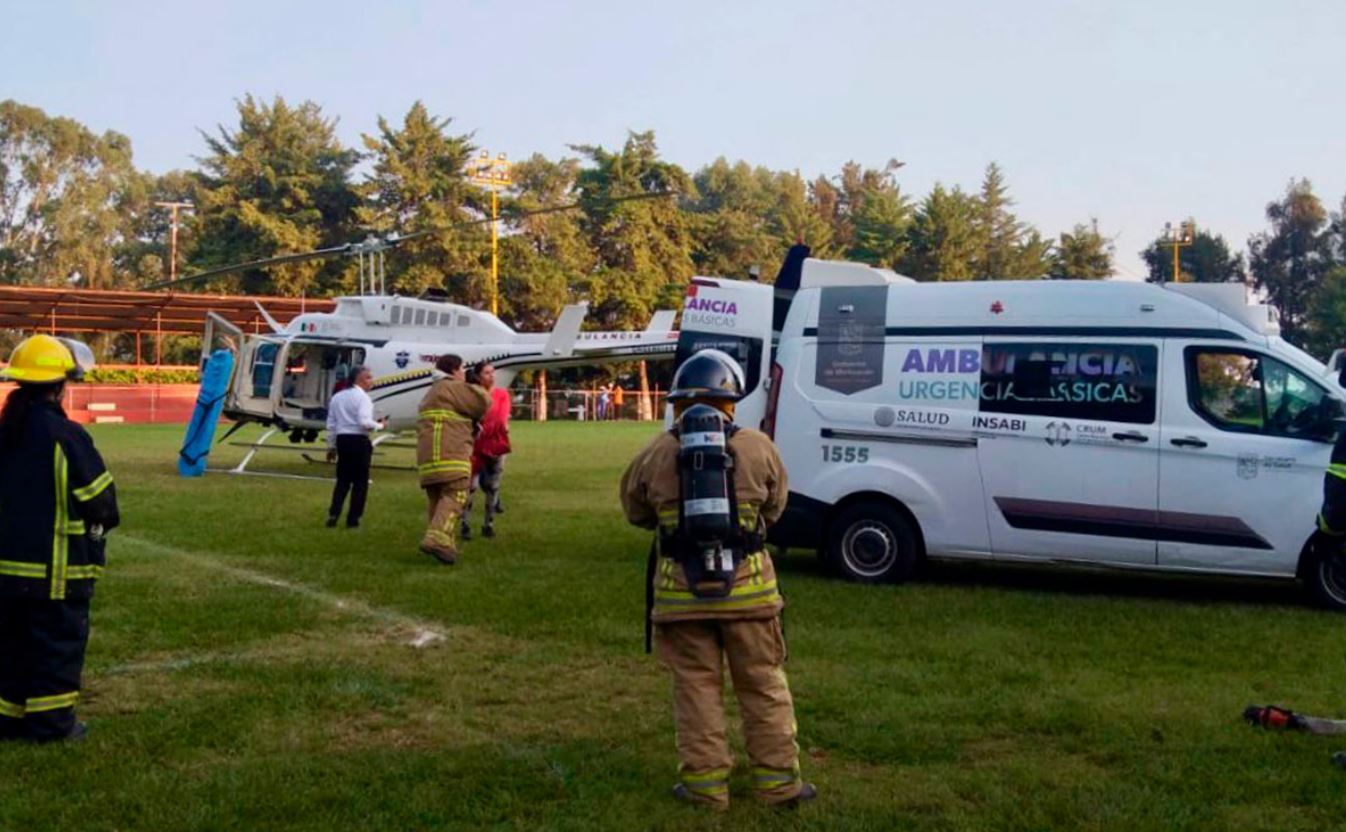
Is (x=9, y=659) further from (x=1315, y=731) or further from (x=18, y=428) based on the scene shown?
(x=1315, y=731)

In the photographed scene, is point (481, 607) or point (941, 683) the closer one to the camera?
point (941, 683)

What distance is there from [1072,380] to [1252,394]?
1274 mm

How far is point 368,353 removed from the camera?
70.5ft

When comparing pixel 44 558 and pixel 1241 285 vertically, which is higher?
pixel 1241 285

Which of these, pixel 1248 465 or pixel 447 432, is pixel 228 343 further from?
pixel 1248 465

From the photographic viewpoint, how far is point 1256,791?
5109 millimetres

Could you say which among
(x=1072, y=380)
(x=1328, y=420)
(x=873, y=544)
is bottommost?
(x=873, y=544)

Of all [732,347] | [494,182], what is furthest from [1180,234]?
[732,347]

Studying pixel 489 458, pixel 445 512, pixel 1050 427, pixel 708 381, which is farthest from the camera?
pixel 489 458

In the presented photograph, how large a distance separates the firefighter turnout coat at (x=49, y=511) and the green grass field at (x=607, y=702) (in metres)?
0.75

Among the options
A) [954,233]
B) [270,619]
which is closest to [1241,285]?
[270,619]

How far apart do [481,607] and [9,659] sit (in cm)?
372

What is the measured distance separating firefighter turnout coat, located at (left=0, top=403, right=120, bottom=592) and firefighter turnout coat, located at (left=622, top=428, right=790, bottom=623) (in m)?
2.54

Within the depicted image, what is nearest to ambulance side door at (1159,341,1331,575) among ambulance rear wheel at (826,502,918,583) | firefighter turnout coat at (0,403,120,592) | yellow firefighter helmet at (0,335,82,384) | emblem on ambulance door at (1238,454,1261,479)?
emblem on ambulance door at (1238,454,1261,479)
